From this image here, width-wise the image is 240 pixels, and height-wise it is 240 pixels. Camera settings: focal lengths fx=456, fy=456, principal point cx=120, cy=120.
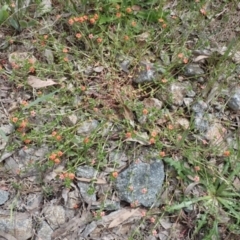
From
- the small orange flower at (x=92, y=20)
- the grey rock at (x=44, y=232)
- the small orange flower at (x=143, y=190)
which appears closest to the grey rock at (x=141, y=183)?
the small orange flower at (x=143, y=190)

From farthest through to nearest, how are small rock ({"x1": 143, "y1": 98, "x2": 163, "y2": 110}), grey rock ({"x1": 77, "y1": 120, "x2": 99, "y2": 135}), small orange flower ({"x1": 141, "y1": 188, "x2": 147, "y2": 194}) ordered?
1. small rock ({"x1": 143, "y1": 98, "x2": 163, "y2": 110})
2. grey rock ({"x1": 77, "y1": 120, "x2": 99, "y2": 135})
3. small orange flower ({"x1": 141, "y1": 188, "x2": 147, "y2": 194})

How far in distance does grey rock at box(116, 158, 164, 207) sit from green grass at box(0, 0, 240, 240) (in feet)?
0.18

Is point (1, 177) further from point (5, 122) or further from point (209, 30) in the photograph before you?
point (209, 30)

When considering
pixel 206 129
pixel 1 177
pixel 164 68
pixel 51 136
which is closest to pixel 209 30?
pixel 164 68

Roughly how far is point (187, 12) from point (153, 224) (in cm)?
134

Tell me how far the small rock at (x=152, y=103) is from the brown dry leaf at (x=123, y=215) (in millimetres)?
576

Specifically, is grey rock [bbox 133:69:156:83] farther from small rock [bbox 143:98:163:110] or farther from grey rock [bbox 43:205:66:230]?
grey rock [bbox 43:205:66:230]

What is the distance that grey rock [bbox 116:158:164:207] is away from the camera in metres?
2.30

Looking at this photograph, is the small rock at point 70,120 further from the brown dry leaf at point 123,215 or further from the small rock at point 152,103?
the brown dry leaf at point 123,215

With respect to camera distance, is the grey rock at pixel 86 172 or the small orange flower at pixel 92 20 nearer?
the grey rock at pixel 86 172

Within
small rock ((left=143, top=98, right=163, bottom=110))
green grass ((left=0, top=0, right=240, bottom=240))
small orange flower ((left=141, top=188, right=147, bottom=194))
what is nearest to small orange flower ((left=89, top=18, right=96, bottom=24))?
green grass ((left=0, top=0, right=240, bottom=240))

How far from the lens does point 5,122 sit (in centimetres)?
→ 241

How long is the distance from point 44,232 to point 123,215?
1.31 feet

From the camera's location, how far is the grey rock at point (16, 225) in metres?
2.18
